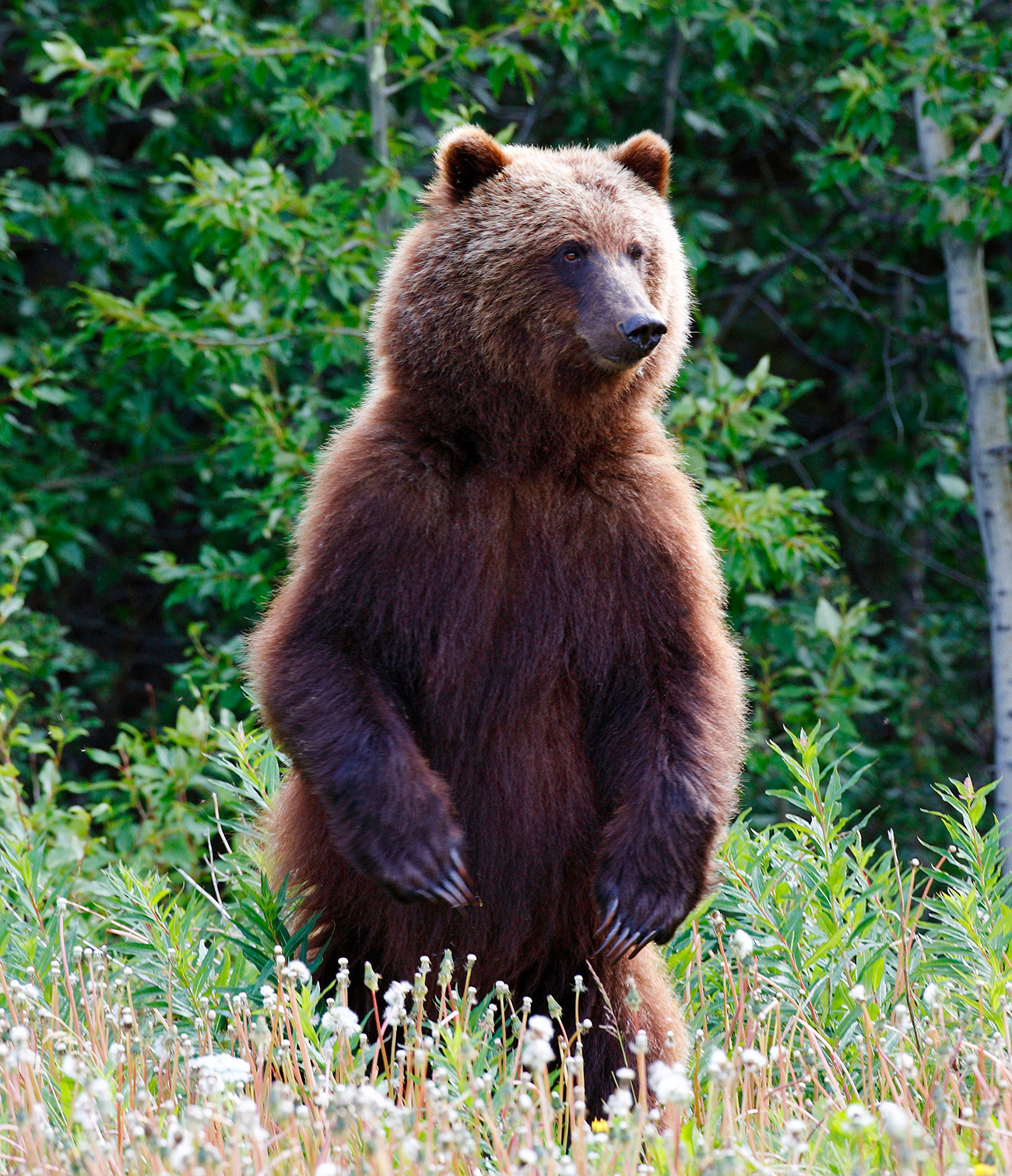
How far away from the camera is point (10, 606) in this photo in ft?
15.6

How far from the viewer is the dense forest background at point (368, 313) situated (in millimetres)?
5121

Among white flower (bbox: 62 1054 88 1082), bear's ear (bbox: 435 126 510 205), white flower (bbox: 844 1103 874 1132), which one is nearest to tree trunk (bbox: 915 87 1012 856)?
bear's ear (bbox: 435 126 510 205)

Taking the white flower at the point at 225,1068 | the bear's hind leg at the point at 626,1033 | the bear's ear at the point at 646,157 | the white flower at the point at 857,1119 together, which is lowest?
the bear's hind leg at the point at 626,1033

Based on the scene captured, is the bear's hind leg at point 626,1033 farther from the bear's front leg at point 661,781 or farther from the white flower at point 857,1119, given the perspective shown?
the white flower at point 857,1119

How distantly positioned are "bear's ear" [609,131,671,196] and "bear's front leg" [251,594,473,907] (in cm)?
143

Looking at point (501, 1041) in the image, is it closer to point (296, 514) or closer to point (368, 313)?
point (296, 514)

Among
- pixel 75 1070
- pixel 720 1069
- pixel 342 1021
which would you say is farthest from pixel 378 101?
pixel 720 1069

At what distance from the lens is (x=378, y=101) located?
18.1 feet

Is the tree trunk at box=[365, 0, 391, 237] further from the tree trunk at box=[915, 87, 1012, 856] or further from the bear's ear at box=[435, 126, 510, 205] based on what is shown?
the tree trunk at box=[915, 87, 1012, 856]

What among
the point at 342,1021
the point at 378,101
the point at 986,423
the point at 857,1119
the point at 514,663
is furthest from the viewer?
the point at 986,423

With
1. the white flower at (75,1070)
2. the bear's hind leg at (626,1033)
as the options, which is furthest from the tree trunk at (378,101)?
the white flower at (75,1070)

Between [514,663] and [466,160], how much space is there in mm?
1248

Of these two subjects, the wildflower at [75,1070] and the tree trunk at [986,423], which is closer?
the wildflower at [75,1070]

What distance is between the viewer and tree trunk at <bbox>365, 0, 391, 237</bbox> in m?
5.20
